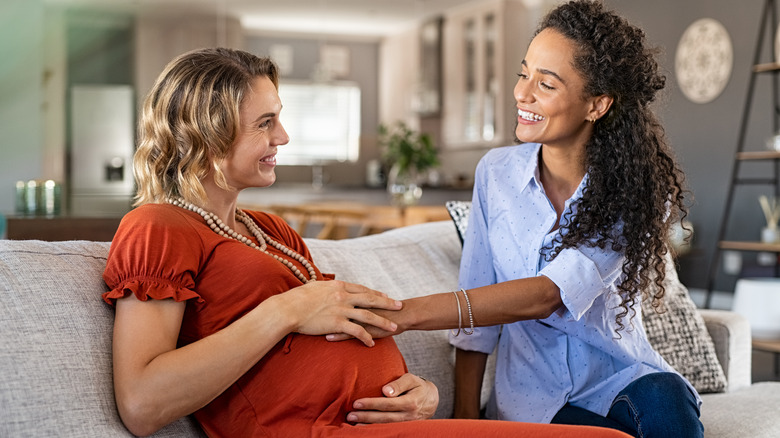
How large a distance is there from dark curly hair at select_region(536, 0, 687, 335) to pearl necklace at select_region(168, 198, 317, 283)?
0.55m

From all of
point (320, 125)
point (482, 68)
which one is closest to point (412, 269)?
point (482, 68)

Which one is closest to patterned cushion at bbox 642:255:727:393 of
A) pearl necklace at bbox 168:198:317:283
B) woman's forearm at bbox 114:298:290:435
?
pearl necklace at bbox 168:198:317:283

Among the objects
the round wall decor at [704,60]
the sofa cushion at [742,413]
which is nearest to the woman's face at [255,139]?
the sofa cushion at [742,413]

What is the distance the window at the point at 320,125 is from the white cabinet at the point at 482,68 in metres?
1.91

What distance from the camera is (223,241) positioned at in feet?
4.63

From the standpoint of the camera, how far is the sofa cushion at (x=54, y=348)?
4.05ft

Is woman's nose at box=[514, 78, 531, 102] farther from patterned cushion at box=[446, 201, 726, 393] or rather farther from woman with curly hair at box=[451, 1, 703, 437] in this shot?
patterned cushion at box=[446, 201, 726, 393]

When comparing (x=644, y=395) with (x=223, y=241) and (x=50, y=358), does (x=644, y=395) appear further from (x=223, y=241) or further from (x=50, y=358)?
(x=50, y=358)

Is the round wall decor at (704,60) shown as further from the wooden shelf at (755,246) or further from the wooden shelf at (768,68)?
the wooden shelf at (755,246)

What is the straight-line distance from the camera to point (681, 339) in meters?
2.30

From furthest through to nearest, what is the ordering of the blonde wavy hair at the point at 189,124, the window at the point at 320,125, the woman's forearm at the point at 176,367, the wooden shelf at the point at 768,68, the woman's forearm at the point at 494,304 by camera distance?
the window at the point at 320,125 → the wooden shelf at the point at 768,68 → the woman's forearm at the point at 494,304 → the blonde wavy hair at the point at 189,124 → the woman's forearm at the point at 176,367

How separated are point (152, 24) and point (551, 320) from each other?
7715 millimetres

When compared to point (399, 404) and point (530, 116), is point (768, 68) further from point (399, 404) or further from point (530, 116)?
point (399, 404)

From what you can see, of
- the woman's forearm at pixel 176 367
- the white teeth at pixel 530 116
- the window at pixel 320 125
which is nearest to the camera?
the woman's forearm at pixel 176 367
